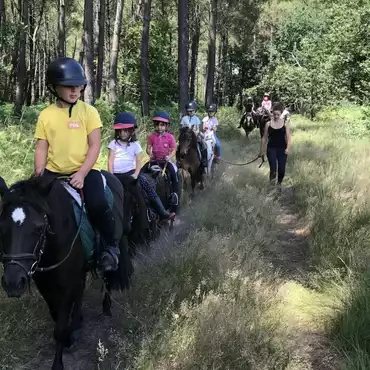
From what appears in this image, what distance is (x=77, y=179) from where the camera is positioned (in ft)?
12.1

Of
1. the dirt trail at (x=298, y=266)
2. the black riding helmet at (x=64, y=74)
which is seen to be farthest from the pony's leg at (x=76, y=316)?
the dirt trail at (x=298, y=266)

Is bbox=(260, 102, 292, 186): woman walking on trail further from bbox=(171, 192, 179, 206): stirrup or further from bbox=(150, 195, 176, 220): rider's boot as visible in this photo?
bbox=(150, 195, 176, 220): rider's boot

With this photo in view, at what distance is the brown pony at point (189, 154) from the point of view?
10.1m

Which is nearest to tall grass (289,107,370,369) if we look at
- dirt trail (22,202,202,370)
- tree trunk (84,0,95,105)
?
dirt trail (22,202,202,370)

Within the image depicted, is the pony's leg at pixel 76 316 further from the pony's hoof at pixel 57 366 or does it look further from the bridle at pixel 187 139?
the bridle at pixel 187 139

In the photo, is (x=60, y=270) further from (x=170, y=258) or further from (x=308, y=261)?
(x=308, y=261)

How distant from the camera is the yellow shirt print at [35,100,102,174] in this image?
3748 mm

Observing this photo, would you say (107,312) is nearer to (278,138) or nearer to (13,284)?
(13,284)

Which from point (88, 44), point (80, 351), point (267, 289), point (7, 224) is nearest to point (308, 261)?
point (267, 289)

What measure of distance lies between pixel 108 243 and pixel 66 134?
3.59 feet

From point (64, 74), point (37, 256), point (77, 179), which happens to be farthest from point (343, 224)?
point (37, 256)

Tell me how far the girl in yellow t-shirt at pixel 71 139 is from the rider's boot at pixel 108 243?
13 mm

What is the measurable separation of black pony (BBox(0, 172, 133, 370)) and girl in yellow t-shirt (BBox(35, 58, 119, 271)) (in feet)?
0.74

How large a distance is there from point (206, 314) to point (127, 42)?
95.7 ft
